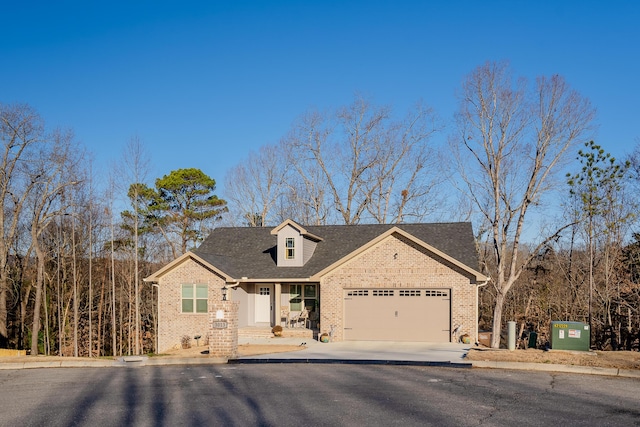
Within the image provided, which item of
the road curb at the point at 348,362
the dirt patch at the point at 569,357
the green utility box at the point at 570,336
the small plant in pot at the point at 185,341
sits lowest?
the small plant in pot at the point at 185,341

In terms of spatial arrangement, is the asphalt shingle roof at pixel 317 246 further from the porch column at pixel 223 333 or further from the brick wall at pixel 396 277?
the porch column at pixel 223 333

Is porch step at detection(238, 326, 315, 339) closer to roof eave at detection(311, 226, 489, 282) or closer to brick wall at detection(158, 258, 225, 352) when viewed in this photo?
brick wall at detection(158, 258, 225, 352)

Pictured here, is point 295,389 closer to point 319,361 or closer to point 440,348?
point 319,361

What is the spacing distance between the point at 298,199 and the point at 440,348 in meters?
27.6

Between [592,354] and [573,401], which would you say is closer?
[573,401]

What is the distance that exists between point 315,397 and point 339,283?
1421cm

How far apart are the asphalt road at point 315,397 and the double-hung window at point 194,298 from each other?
10378 millimetres

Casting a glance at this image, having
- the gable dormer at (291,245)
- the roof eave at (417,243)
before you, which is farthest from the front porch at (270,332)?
the gable dormer at (291,245)

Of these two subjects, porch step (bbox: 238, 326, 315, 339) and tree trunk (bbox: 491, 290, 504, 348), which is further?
tree trunk (bbox: 491, 290, 504, 348)

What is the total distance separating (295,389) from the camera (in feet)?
46.5

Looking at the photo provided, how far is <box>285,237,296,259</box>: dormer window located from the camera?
30.8 metres

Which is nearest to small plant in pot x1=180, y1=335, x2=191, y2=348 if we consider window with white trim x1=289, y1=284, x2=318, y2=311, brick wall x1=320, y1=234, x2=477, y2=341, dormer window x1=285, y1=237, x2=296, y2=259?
window with white trim x1=289, y1=284, x2=318, y2=311

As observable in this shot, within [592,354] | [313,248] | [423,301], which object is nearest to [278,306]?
[313,248]

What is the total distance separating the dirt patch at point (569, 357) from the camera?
1803cm
